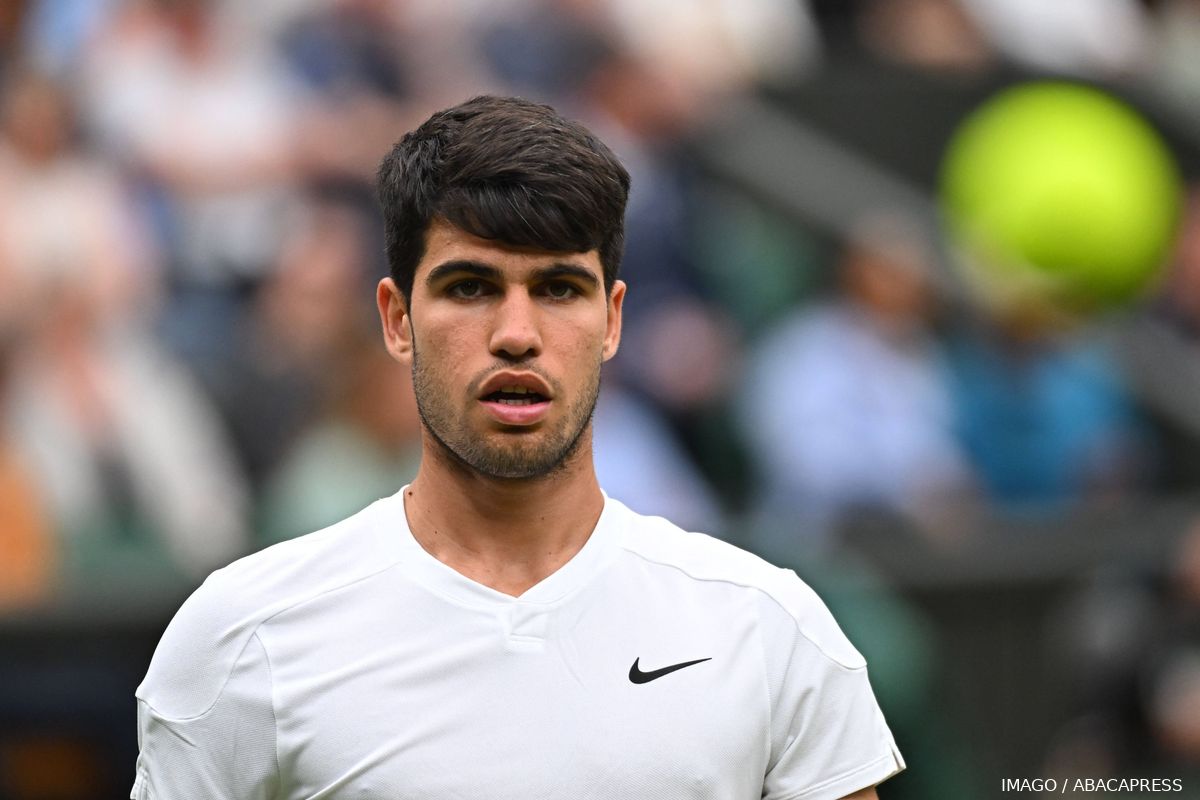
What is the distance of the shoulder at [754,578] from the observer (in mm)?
2980

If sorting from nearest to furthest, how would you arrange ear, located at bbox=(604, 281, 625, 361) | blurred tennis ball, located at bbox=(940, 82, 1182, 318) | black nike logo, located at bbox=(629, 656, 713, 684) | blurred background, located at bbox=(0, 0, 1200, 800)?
black nike logo, located at bbox=(629, 656, 713, 684) < ear, located at bbox=(604, 281, 625, 361) < blurred background, located at bbox=(0, 0, 1200, 800) < blurred tennis ball, located at bbox=(940, 82, 1182, 318)

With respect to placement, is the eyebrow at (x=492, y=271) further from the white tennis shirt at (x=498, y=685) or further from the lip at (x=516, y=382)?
the white tennis shirt at (x=498, y=685)

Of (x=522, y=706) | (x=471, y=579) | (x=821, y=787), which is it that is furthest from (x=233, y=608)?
(x=821, y=787)

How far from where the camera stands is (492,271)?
287cm

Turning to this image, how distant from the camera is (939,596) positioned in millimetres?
7297

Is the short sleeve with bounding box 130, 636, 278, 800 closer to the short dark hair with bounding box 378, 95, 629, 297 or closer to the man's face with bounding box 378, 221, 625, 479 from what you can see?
the man's face with bounding box 378, 221, 625, 479

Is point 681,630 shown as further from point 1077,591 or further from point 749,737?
point 1077,591

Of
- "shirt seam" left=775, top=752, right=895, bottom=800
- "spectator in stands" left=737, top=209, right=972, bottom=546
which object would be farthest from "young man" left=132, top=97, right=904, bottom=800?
"spectator in stands" left=737, top=209, right=972, bottom=546

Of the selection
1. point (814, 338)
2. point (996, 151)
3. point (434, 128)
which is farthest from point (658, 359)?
point (434, 128)

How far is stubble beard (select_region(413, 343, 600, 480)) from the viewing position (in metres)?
2.90

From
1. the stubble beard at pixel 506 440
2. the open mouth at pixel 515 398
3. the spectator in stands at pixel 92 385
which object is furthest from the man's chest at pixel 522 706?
the spectator in stands at pixel 92 385

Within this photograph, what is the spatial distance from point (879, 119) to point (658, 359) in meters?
2.80

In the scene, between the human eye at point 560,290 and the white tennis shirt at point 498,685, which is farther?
the human eye at point 560,290

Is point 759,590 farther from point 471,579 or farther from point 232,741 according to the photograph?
point 232,741
